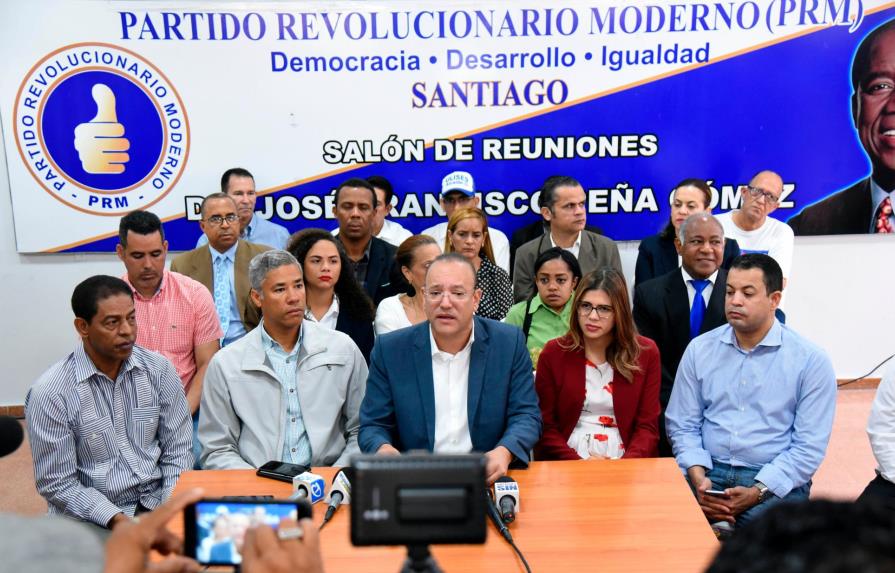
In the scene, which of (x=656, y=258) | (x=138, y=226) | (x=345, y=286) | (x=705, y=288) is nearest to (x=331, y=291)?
(x=345, y=286)

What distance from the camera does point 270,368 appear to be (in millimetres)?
2771

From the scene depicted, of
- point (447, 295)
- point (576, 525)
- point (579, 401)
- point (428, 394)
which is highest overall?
point (447, 295)

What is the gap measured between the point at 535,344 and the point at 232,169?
7.12ft

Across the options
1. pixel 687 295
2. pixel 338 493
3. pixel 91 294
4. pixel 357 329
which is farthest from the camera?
pixel 687 295

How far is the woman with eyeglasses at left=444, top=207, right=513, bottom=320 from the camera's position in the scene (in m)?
3.91

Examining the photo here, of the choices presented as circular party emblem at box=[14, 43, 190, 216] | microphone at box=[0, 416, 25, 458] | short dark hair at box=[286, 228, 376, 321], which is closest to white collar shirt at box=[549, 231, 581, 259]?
short dark hair at box=[286, 228, 376, 321]

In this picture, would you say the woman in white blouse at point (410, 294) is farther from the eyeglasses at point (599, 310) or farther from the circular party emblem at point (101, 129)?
the circular party emblem at point (101, 129)

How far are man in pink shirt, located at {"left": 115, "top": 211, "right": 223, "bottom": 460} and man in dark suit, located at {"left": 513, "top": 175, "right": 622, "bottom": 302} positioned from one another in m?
1.58

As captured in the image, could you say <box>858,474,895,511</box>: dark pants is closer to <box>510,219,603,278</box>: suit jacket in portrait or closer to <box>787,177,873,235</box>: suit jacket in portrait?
<box>510,219,603,278</box>: suit jacket in portrait

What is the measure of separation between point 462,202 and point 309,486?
2.62 meters

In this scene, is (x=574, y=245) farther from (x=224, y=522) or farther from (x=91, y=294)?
(x=224, y=522)

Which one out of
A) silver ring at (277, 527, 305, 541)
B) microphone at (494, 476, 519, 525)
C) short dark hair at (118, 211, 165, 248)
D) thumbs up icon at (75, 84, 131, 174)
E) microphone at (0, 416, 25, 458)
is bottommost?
microphone at (494, 476, 519, 525)

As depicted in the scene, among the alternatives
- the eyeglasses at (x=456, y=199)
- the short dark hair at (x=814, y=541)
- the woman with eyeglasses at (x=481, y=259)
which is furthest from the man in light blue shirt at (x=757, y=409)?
the short dark hair at (x=814, y=541)

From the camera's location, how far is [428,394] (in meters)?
2.67
